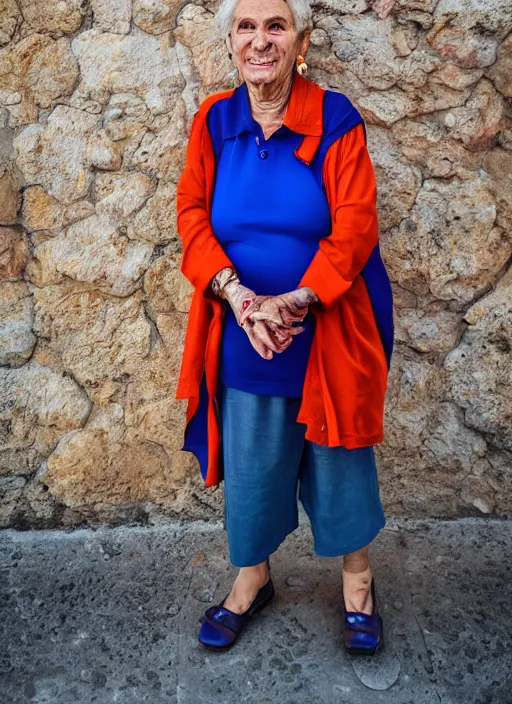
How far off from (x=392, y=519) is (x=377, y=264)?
3.46 ft

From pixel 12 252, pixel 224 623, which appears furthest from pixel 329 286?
pixel 12 252

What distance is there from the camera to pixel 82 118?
2.20 m

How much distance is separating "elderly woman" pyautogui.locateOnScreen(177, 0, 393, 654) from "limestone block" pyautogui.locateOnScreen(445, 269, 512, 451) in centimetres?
51

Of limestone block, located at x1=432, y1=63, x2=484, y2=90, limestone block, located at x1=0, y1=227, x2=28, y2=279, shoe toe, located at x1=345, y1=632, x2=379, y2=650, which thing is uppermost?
limestone block, located at x1=432, y1=63, x2=484, y2=90

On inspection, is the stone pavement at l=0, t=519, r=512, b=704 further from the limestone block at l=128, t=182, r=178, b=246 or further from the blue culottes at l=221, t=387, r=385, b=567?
the limestone block at l=128, t=182, r=178, b=246

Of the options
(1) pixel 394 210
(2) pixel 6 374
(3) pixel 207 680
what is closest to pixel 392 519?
(3) pixel 207 680

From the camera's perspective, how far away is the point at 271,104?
1726 mm

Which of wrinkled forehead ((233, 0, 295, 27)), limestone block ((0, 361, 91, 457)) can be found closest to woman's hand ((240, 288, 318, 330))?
wrinkled forehead ((233, 0, 295, 27))

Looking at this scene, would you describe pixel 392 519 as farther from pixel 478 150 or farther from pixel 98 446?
pixel 478 150

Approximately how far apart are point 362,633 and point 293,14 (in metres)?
1.59

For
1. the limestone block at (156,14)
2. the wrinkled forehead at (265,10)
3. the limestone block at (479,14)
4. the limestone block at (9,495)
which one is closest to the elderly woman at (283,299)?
the wrinkled forehead at (265,10)

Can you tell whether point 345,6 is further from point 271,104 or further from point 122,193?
point 122,193

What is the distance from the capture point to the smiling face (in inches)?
64.4

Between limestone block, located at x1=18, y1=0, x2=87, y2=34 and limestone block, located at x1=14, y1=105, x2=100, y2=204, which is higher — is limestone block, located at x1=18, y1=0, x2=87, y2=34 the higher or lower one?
the higher one
